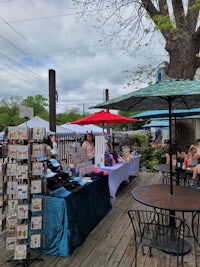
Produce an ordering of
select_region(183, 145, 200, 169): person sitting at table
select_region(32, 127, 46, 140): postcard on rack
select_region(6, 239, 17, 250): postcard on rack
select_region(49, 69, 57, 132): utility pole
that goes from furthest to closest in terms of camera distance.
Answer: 1. select_region(49, 69, 57, 132): utility pole
2. select_region(183, 145, 200, 169): person sitting at table
3. select_region(32, 127, 46, 140): postcard on rack
4. select_region(6, 239, 17, 250): postcard on rack

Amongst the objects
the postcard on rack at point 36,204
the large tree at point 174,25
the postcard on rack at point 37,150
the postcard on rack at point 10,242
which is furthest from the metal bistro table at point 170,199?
the large tree at point 174,25

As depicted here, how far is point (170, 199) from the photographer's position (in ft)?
7.89

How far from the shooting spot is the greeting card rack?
2.22 metres

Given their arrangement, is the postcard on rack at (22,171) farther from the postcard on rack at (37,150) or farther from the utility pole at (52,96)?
the utility pole at (52,96)

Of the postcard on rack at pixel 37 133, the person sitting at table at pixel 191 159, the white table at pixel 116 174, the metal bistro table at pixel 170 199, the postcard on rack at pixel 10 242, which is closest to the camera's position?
the metal bistro table at pixel 170 199

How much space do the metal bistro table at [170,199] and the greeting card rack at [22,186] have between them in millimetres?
1298

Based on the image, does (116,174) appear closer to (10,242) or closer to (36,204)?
(36,204)

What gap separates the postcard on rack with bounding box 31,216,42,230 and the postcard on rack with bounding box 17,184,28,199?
1.06ft

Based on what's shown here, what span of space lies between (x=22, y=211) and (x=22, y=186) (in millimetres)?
293

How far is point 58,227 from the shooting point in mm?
2467

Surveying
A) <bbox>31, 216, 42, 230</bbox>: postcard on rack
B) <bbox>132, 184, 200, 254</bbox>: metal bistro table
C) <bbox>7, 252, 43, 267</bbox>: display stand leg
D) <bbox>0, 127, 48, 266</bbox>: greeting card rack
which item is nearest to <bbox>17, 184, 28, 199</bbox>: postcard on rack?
<bbox>0, 127, 48, 266</bbox>: greeting card rack

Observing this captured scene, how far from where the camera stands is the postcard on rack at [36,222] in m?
2.33

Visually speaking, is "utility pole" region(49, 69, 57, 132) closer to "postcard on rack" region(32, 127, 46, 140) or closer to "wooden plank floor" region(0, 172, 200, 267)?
"wooden plank floor" region(0, 172, 200, 267)

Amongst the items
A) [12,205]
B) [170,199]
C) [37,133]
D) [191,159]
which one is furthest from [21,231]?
[191,159]
